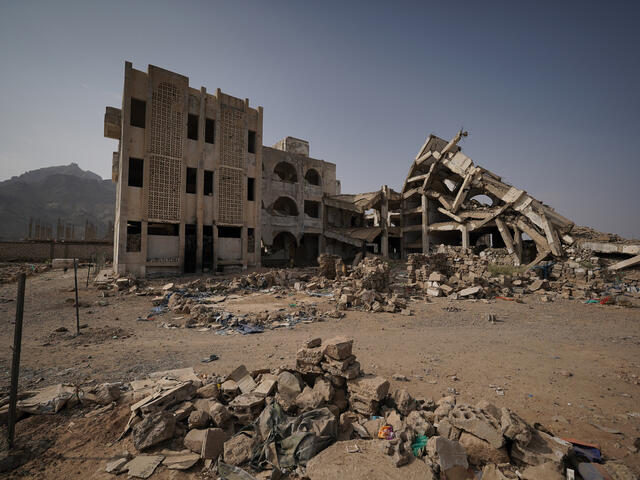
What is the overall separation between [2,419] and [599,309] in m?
14.2

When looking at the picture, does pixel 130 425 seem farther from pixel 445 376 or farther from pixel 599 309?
pixel 599 309

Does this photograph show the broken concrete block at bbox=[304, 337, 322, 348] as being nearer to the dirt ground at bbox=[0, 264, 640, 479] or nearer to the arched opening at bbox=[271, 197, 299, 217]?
the dirt ground at bbox=[0, 264, 640, 479]

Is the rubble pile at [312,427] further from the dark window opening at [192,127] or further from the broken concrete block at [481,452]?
the dark window opening at [192,127]

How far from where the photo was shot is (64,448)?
2.80m

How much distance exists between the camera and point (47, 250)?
24469 mm

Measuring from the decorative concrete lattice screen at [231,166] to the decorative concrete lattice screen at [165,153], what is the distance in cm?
250

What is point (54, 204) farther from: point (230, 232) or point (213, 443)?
point (213, 443)

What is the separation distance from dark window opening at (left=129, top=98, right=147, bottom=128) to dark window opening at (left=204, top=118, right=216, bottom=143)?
11.3 ft

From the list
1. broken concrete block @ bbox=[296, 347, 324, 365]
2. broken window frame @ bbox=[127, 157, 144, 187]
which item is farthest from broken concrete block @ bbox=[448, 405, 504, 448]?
broken window frame @ bbox=[127, 157, 144, 187]

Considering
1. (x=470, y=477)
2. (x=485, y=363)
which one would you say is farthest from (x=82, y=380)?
(x=485, y=363)

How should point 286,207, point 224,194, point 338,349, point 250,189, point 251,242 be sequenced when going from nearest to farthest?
point 338,349 → point 224,194 → point 251,242 → point 250,189 → point 286,207

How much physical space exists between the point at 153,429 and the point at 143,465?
31 cm

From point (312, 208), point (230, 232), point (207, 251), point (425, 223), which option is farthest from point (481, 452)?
point (312, 208)

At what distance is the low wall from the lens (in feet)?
76.4
